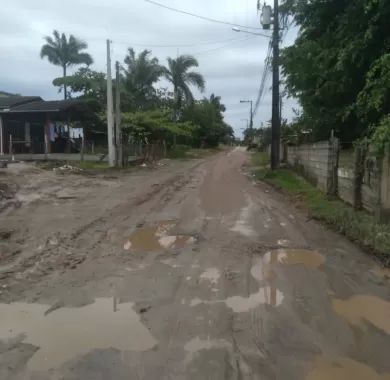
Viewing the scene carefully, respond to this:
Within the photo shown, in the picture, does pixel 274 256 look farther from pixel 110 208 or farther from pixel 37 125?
pixel 37 125

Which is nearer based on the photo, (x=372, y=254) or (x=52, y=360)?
(x=52, y=360)

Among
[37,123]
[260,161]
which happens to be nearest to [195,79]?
[260,161]

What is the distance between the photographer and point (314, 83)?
714 inches

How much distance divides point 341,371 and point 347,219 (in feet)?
20.1

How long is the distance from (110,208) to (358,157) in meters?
6.13

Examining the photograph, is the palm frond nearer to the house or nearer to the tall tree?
the house

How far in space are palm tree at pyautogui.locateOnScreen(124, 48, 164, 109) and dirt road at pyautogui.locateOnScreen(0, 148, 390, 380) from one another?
33.6 meters

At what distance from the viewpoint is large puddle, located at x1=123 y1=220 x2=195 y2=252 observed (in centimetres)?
823

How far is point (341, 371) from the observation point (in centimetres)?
394

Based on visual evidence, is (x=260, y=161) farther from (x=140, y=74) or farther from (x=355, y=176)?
(x=355, y=176)

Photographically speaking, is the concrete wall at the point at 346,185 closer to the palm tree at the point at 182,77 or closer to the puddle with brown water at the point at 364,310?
the puddle with brown water at the point at 364,310

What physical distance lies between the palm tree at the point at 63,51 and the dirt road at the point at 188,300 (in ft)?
144

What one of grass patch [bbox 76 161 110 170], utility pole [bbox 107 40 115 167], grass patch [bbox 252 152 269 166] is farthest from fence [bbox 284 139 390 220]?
grass patch [bbox 252 152 269 166]

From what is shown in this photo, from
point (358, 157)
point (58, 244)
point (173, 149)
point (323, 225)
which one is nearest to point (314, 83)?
point (358, 157)
